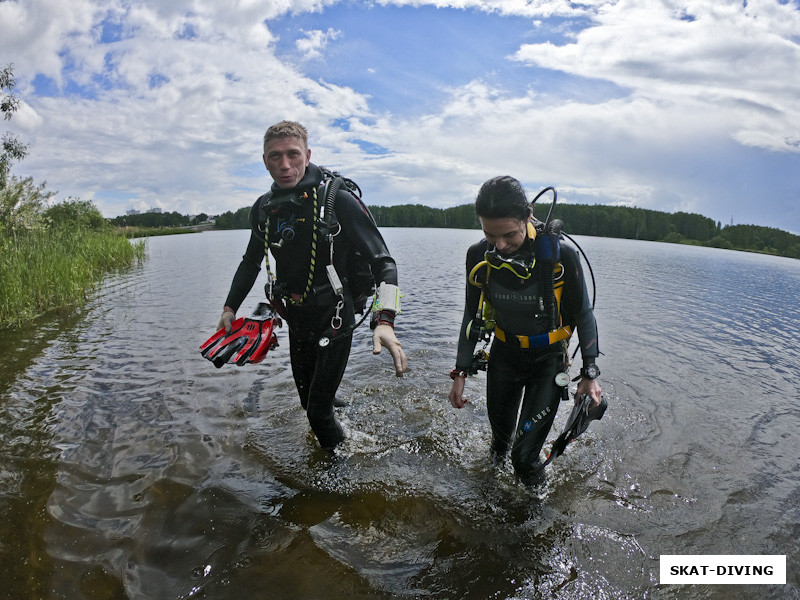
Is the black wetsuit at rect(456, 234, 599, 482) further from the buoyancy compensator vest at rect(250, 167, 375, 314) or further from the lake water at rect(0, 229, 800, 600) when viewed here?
the buoyancy compensator vest at rect(250, 167, 375, 314)

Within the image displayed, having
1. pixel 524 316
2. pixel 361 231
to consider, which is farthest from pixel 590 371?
pixel 361 231

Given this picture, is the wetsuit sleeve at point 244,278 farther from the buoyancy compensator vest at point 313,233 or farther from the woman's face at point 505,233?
the woman's face at point 505,233

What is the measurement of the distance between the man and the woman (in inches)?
31.2

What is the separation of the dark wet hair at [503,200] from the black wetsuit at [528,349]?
0.36 metres

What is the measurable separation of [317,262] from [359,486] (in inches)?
80.5

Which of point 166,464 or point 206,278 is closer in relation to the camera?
point 166,464

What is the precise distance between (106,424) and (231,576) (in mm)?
3078

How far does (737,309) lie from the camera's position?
15570 millimetres

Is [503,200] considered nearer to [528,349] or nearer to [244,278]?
[528,349]

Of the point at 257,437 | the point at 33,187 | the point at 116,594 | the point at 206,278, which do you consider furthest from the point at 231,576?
the point at 206,278

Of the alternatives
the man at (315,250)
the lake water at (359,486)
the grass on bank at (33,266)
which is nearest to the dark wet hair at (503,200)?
the man at (315,250)

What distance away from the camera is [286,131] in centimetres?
339

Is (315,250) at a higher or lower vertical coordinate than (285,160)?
lower

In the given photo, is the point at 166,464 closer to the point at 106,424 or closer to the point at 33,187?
the point at 106,424
